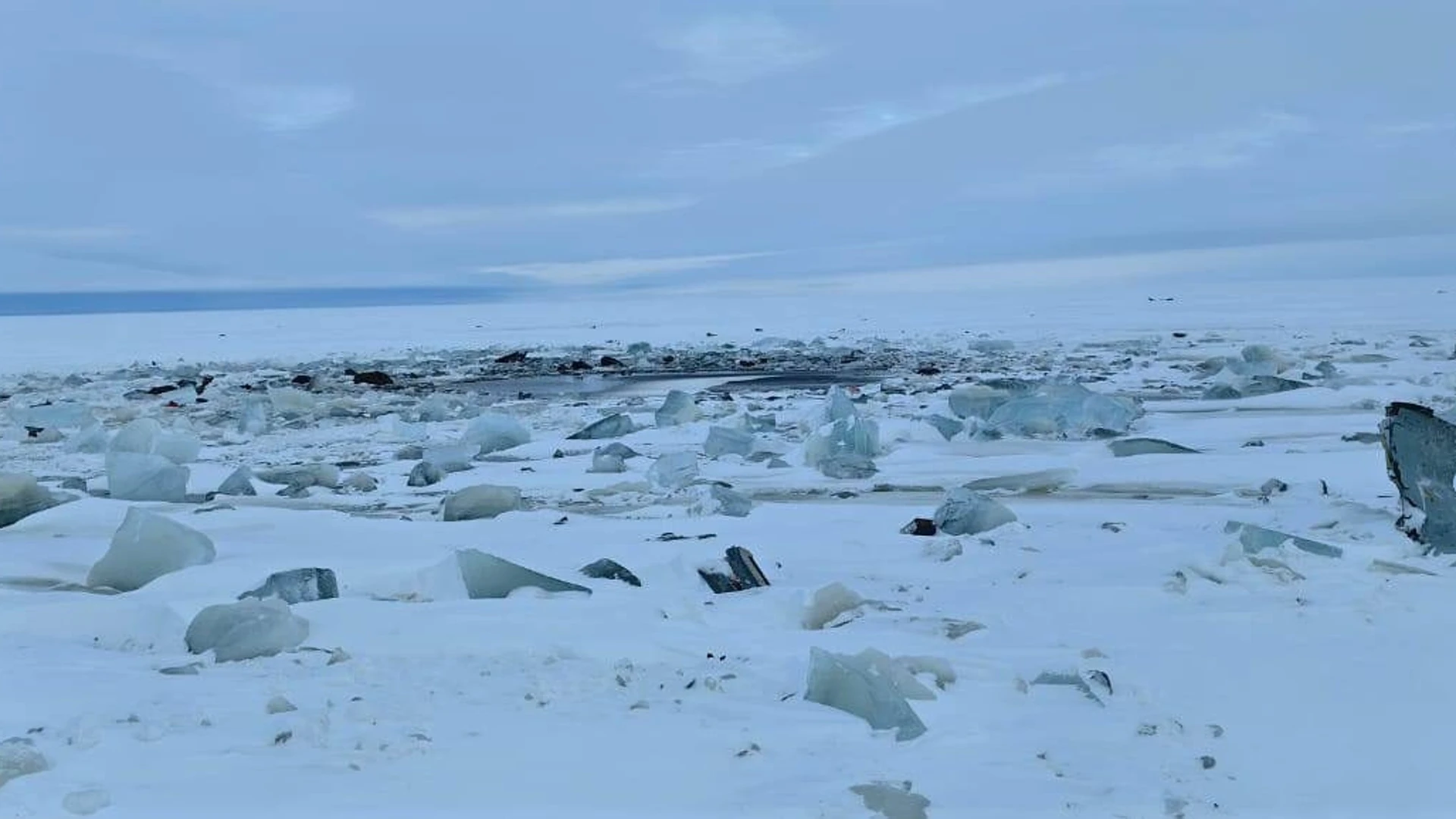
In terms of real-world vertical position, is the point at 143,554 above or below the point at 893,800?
above

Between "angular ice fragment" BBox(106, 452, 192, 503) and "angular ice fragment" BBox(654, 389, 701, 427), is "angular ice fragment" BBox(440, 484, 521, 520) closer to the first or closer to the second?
"angular ice fragment" BBox(106, 452, 192, 503)

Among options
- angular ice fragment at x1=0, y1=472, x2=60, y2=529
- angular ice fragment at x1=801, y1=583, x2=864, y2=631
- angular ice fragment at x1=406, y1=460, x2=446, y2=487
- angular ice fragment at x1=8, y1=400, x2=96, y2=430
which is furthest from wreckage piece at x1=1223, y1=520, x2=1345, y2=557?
angular ice fragment at x1=8, y1=400, x2=96, y2=430

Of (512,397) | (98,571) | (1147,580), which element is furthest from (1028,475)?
(512,397)

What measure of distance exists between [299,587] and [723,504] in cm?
154

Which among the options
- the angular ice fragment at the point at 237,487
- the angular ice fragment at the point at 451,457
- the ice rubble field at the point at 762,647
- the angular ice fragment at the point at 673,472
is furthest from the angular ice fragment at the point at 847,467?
the angular ice fragment at the point at 237,487

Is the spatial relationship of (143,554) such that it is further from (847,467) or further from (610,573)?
(847,467)

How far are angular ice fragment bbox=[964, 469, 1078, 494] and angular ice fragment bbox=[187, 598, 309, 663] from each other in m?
2.69

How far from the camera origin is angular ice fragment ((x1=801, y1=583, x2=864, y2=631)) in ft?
8.68

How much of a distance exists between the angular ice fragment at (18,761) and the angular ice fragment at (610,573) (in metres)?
1.42

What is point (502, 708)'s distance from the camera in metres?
2.08

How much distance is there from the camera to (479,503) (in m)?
3.92

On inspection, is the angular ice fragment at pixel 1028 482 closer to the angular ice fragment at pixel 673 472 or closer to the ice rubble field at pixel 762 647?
the ice rubble field at pixel 762 647

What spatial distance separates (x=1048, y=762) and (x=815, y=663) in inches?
17.9

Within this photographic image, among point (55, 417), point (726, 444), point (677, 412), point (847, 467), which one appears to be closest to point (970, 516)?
point (847, 467)
